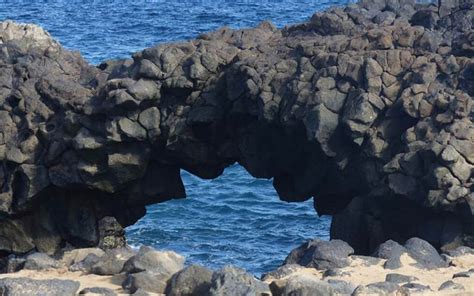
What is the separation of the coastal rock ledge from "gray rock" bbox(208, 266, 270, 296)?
7195 millimetres

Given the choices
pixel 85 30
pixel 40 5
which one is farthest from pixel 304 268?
pixel 40 5

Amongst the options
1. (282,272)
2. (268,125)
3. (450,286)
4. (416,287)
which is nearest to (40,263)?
(282,272)

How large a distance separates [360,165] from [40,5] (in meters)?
77.2

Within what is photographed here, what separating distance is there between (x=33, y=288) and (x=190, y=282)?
2593mm

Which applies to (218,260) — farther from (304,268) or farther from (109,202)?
(304,268)

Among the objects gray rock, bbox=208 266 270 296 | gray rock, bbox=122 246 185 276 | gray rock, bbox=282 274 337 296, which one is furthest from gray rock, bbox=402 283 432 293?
gray rock, bbox=122 246 185 276

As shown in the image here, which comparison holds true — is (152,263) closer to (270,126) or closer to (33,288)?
(33,288)

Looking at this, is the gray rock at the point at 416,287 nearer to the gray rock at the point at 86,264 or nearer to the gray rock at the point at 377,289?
the gray rock at the point at 377,289

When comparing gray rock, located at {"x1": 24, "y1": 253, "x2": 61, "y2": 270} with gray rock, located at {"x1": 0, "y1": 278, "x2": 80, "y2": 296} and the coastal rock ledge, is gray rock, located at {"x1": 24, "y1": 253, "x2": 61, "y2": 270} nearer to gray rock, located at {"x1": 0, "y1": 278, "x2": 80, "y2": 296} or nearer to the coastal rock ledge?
gray rock, located at {"x1": 0, "y1": 278, "x2": 80, "y2": 296}

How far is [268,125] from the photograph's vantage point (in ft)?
89.2

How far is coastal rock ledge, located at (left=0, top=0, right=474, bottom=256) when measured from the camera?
2448 centimetres

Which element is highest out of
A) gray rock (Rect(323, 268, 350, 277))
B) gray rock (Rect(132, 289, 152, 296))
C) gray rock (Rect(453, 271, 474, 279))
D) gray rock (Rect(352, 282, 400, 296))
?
gray rock (Rect(352, 282, 400, 296))

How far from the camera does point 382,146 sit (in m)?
25.0

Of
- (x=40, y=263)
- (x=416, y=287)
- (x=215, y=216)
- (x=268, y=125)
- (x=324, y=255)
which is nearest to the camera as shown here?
(x=416, y=287)
